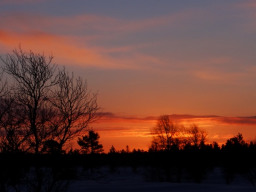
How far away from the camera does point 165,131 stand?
56.2 meters

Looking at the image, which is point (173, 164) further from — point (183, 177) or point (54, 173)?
point (54, 173)

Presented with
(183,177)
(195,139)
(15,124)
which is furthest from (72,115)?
(195,139)

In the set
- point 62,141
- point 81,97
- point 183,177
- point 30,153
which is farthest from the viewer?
point 183,177

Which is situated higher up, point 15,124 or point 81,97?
point 81,97

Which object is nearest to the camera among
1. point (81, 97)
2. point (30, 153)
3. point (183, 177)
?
point (30, 153)

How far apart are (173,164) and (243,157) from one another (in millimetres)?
10173

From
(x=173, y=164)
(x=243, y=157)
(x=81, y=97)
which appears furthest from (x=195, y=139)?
(x=81, y=97)

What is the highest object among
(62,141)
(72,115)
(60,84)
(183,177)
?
(60,84)

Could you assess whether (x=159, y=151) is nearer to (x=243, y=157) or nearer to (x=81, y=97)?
(x=243, y=157)

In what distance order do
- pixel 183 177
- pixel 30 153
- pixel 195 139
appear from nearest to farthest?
pixel 30 153 < pixel 183 177 < pixel 195 139

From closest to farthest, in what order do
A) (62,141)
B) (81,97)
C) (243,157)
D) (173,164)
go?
(62,141) → (81,97) → (243,157) → (173,164)

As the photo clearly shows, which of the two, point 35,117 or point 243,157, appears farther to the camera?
point 243,157

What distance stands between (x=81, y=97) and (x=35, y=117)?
2049mm

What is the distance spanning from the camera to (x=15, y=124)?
13.4m
